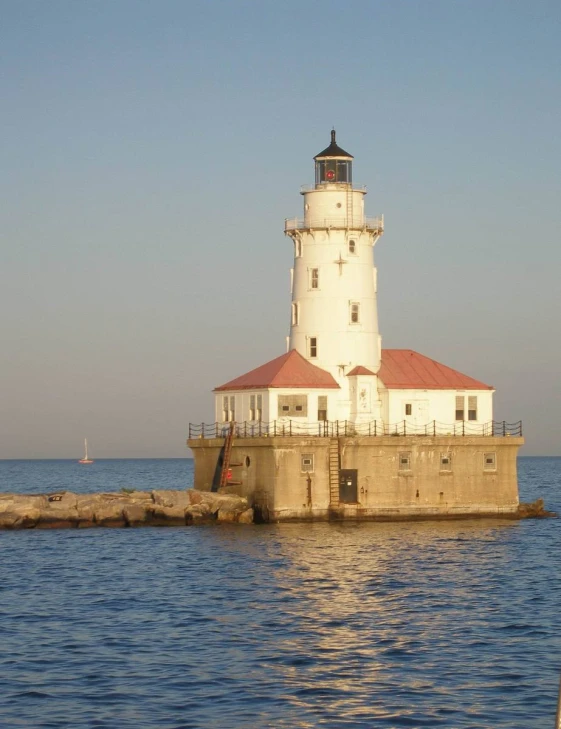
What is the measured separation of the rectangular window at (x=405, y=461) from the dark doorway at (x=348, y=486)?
2048mm

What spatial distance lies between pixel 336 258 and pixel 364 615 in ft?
92.2

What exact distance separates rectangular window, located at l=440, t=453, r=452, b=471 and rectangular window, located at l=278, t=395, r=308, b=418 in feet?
20.6

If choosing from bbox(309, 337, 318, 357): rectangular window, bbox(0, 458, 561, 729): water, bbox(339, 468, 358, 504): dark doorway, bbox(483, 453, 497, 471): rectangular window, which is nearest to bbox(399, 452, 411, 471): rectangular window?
bbox(339, 468, 358, 504): dark doorway

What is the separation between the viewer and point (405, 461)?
55.6 m

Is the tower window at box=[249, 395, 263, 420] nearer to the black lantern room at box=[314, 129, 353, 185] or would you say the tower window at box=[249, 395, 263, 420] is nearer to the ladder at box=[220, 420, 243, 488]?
the ladder at box=[220, 420, 243, 488]

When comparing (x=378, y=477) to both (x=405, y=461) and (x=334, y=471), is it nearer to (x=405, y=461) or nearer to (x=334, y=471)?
(x=405, y=461)

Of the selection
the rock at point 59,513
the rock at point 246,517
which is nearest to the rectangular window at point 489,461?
the rock at point 246,517

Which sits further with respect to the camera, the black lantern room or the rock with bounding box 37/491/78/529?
the black lantern room

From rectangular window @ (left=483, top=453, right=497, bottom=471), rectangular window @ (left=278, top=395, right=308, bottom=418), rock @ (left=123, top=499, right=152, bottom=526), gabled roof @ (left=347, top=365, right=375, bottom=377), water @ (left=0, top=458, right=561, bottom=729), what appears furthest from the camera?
gabled roof @ (left=347, top=365, right=375, bottom=377)

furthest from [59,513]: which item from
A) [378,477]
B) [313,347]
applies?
[313,347]

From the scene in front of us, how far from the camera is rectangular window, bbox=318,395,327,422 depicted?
5781 centimetres

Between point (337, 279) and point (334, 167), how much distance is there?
536cm

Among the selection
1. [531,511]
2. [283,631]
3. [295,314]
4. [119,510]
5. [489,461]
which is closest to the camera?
[283,631]

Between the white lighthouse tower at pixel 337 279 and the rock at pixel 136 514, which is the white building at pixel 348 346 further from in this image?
the rock at pixel 136 514
